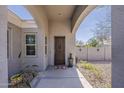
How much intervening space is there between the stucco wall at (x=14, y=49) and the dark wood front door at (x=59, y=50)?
3.22m

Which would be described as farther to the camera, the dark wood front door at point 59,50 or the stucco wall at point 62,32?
the dark wood front door at point 59,50

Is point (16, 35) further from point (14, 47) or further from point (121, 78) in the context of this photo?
point (121, 78)

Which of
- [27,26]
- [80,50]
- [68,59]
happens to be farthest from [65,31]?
[80,50]

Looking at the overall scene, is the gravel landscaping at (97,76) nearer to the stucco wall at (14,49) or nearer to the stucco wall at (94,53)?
the stucco wall at (14,49)

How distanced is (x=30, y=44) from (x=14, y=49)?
1.48 metres

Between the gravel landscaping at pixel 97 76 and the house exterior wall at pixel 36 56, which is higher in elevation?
the house exterior wall at pixel 36 56

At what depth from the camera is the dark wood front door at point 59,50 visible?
12560 millimetres

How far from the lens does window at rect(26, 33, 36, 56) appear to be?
1053 centimetres

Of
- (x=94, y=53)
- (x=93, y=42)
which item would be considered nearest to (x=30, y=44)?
(x=94, y=53)

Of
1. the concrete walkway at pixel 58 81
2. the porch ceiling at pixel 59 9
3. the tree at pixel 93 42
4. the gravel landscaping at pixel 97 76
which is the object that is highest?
the porch ceiling at pixel 59 9

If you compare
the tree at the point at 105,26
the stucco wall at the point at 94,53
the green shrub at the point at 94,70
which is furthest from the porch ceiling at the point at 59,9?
the stucco wall at the point at 94,53

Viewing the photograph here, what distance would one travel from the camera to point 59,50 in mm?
12633

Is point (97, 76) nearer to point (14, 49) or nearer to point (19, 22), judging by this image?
point (14, 49)

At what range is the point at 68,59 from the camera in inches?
475
